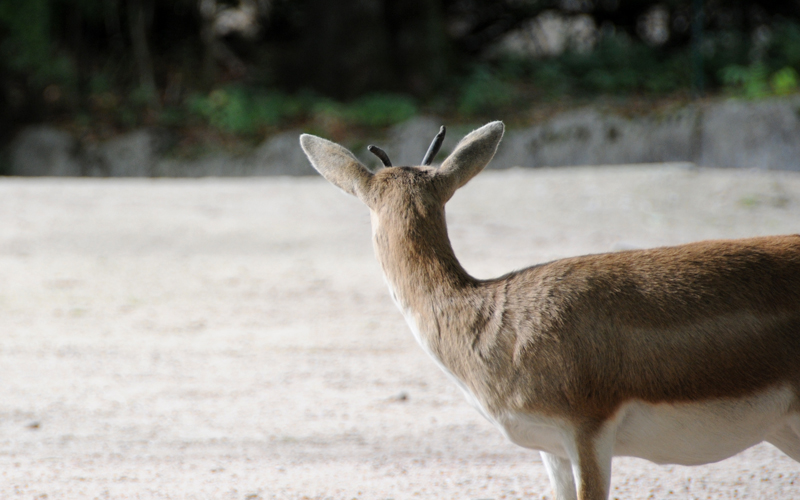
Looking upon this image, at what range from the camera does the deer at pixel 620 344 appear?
231 cm

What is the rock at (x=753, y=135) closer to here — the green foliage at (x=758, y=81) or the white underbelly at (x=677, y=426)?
the green foliage at (x=758, y=81)

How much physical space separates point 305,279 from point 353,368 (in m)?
1.76

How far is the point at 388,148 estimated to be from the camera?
13.0 metres

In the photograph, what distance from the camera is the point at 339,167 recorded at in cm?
263

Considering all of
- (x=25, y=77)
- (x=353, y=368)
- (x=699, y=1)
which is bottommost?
(x=353, y=368)

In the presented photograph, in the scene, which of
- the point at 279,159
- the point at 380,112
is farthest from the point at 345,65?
the point at 279,159

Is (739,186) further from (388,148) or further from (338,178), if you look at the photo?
(338,178)

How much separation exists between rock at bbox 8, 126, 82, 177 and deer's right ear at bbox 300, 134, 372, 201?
39.8 ft

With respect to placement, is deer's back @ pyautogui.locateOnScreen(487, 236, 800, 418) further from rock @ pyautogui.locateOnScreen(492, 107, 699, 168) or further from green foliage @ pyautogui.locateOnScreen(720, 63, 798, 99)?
green foliage @ pyautogui.locateOnScreen(720, 63, 798, 99)

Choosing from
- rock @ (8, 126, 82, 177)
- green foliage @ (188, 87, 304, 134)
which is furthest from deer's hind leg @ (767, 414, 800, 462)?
rock @ (8, 126, 82, 177)

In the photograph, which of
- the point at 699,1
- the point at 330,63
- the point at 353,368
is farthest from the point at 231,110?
the point at 353,368

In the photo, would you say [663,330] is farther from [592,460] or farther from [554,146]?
[554,146]

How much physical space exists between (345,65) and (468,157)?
12.1 meters

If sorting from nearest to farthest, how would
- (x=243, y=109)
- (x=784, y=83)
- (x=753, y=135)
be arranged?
(x=753, y=135), (x=784, y=83), (x=243, y=109)
